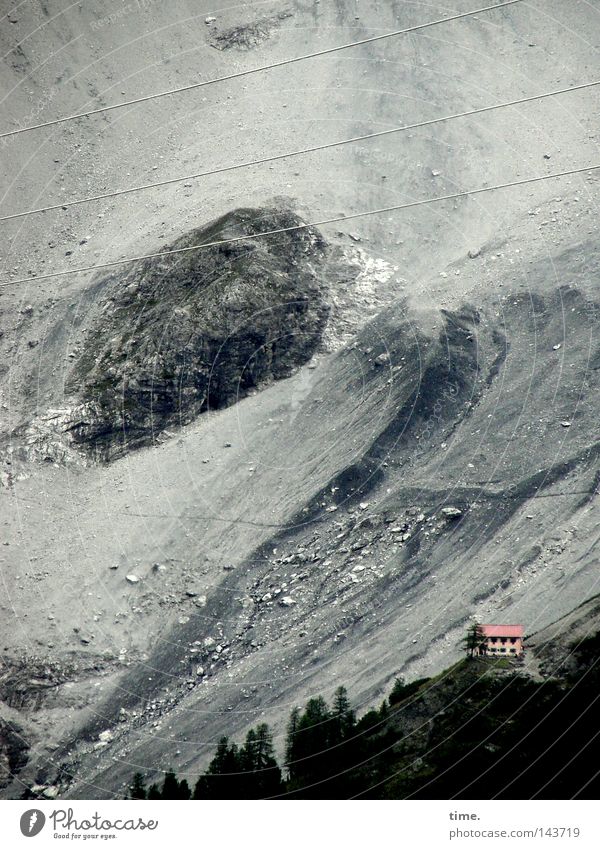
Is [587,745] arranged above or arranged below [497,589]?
below

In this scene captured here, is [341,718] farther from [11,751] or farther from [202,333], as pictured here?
[202,333]

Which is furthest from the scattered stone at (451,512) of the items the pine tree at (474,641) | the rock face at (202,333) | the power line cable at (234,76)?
the power line cable at (234,76)

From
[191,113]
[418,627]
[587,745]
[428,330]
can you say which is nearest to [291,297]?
[428,330]

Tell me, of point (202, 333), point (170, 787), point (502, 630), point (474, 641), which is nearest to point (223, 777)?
point (170, 787)

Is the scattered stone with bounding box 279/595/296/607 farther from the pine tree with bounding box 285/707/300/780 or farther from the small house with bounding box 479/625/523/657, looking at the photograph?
the small house with bounding box 479/625/523/657

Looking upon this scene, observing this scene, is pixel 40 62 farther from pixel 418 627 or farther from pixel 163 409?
pixel 418 627

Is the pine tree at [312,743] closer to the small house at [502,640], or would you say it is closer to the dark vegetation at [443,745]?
the dark vegetation at [443,745]
